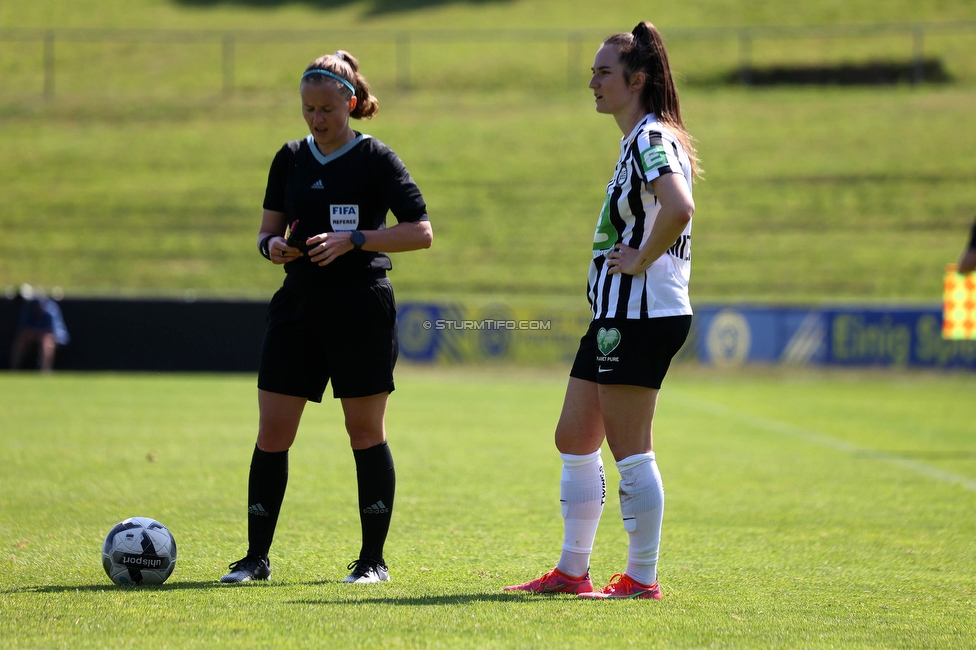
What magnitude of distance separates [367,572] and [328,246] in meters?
1.35

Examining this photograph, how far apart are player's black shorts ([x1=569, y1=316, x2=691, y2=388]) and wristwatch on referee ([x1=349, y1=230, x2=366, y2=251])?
3.30 feet

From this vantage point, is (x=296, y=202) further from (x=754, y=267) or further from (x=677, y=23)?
(x=677, y=23)

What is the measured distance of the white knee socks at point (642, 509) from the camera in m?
4.18

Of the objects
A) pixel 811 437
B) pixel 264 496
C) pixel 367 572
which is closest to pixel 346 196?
pixel 264 496

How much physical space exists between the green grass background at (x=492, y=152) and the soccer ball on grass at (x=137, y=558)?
18.6 metres

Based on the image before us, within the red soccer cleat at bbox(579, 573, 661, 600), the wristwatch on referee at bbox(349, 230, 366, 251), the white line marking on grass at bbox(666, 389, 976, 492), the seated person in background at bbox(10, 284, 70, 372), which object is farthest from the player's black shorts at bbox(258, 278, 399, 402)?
the seated person in background at bbox(10, 284, 70, 372)

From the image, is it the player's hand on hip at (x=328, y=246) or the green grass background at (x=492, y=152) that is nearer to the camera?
the player's hand on hip at (x=328, y=246)

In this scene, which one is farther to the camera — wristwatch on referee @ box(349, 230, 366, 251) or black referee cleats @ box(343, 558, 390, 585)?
black referee cleats @ box(343, 558, 390, 585)

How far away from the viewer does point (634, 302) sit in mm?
4070

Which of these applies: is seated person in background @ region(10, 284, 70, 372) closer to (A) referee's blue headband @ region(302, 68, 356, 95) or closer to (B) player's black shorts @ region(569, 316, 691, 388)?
(A) referee's blue headband @ region(302, 68, 356, 95)

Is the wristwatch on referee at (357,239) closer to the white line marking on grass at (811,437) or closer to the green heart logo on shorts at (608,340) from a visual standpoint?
the green heart logo on shorts at (608,340)

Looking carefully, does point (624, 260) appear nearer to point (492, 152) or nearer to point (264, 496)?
point (264, 496)

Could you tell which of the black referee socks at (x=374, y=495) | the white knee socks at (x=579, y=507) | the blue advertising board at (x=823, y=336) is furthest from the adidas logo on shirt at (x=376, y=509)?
the blue advertising board at (x=823, y=336)

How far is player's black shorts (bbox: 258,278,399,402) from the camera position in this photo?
4453 mm
